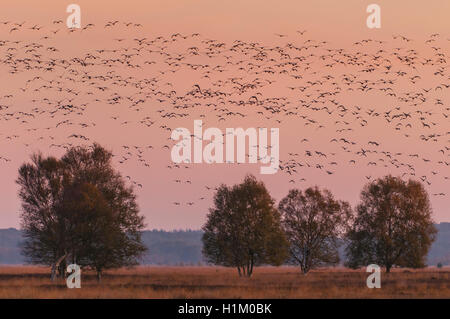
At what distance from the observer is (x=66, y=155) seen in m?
88.8

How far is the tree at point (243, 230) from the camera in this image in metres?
97.7

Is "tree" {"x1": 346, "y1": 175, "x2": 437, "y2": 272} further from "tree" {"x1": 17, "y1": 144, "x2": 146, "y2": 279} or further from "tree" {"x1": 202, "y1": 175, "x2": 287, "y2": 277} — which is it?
"tree" {"x1": 17, "y1": 144, "x2": 146, "y2": 279}

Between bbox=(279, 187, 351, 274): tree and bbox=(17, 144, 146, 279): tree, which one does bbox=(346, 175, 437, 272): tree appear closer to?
bbox=(279, 187, 351, 274): tree

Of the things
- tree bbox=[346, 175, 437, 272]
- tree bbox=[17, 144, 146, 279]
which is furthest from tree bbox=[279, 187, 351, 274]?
tree bbox=[17, 144, 146, 279]

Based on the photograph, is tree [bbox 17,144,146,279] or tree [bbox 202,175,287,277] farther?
tree [bbox 202,175,287,277]

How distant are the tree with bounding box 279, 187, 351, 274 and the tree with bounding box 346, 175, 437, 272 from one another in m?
4.50

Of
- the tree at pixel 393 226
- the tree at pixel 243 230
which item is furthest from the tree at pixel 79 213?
the tree at pixel 393 226

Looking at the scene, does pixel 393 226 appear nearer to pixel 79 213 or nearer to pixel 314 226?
pixel 314 226

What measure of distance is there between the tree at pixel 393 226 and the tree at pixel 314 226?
4498 mm

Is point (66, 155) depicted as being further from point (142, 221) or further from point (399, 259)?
point (399, 259)

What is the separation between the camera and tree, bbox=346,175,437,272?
101875mm

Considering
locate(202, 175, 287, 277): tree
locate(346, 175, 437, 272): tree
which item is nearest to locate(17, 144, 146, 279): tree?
locate(202, 175, 287, 277): tree

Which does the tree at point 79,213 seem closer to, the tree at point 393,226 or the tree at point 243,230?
the tree at point 243,230

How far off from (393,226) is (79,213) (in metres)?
43.5
